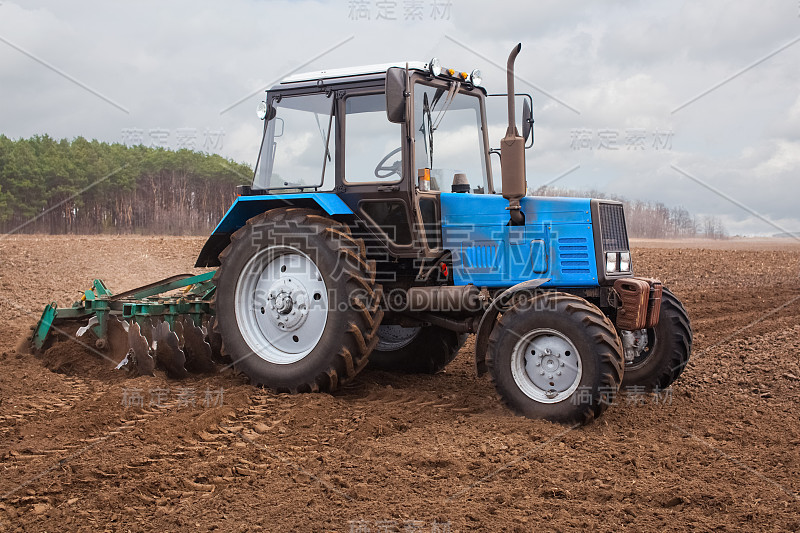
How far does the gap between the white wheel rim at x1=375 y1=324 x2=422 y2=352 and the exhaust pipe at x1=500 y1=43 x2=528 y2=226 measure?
231 centimetres

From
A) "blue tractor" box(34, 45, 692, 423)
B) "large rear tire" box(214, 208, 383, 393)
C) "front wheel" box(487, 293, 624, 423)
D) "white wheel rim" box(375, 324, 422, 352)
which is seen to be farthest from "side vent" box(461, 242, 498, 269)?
"white wheel rim" box(375, 324, 422, 352)

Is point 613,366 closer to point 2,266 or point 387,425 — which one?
point 387,425

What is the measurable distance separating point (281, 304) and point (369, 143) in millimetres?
1663

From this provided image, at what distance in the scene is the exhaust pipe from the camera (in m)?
5.60

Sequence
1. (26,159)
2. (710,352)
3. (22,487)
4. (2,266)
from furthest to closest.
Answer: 1. (26,159)
2. (2,266)
3. (710,352)
4. (22,487)

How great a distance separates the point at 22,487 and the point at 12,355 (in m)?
3.88

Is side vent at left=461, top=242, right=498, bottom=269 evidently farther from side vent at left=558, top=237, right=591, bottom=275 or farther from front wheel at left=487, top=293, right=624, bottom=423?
front wheel at left=487, top=293, right=624, bottom=423

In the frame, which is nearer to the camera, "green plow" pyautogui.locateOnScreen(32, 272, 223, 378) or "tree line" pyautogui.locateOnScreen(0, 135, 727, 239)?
"green plow" pyautogui.locateOnScreen(32, 272, 223, 378)

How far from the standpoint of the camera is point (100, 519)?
385 centimetres

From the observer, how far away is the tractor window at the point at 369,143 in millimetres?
6473

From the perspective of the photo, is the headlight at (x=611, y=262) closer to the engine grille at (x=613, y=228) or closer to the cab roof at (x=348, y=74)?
the engine grille at (x=613, y=228)

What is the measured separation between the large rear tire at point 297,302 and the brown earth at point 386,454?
0.28m

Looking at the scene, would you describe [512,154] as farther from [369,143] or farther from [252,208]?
[252,208]

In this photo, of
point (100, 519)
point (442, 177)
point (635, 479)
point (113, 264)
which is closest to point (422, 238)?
point (442, 177)
